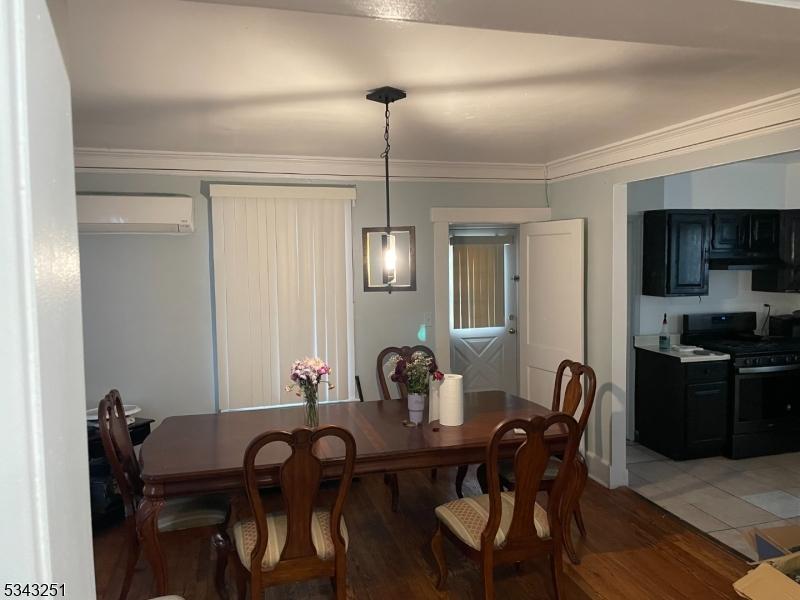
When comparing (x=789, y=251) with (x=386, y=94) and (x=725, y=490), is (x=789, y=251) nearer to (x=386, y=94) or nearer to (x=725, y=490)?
(x=725, y=490)

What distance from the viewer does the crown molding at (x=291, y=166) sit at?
3.80m

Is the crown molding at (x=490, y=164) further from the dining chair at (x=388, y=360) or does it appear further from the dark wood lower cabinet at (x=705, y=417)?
the dark wood lower cabinet at (x=705, y=417)

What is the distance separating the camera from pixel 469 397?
376 centimetres

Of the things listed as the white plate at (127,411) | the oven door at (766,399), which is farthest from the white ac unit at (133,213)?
the oven door at (766,399)

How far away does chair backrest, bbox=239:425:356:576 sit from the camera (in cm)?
219

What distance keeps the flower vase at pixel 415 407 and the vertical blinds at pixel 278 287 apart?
4.16 feet

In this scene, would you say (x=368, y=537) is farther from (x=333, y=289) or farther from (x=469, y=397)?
(x=333, y=289)

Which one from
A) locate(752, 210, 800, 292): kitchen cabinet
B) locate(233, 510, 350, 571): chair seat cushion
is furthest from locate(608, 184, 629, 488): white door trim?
locate(233, 510, 350, 571): chair seat cushion

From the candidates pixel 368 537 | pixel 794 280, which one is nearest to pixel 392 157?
pixel 368 537

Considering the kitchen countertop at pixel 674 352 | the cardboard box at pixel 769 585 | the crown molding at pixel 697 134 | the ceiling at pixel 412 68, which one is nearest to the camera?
the ceiling at pixel 412 68

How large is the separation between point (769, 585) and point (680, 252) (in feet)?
10.5

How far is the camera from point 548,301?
179 inches

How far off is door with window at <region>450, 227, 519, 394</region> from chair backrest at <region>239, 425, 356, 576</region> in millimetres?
3131

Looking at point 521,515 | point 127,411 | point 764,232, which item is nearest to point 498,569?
point 521,515
